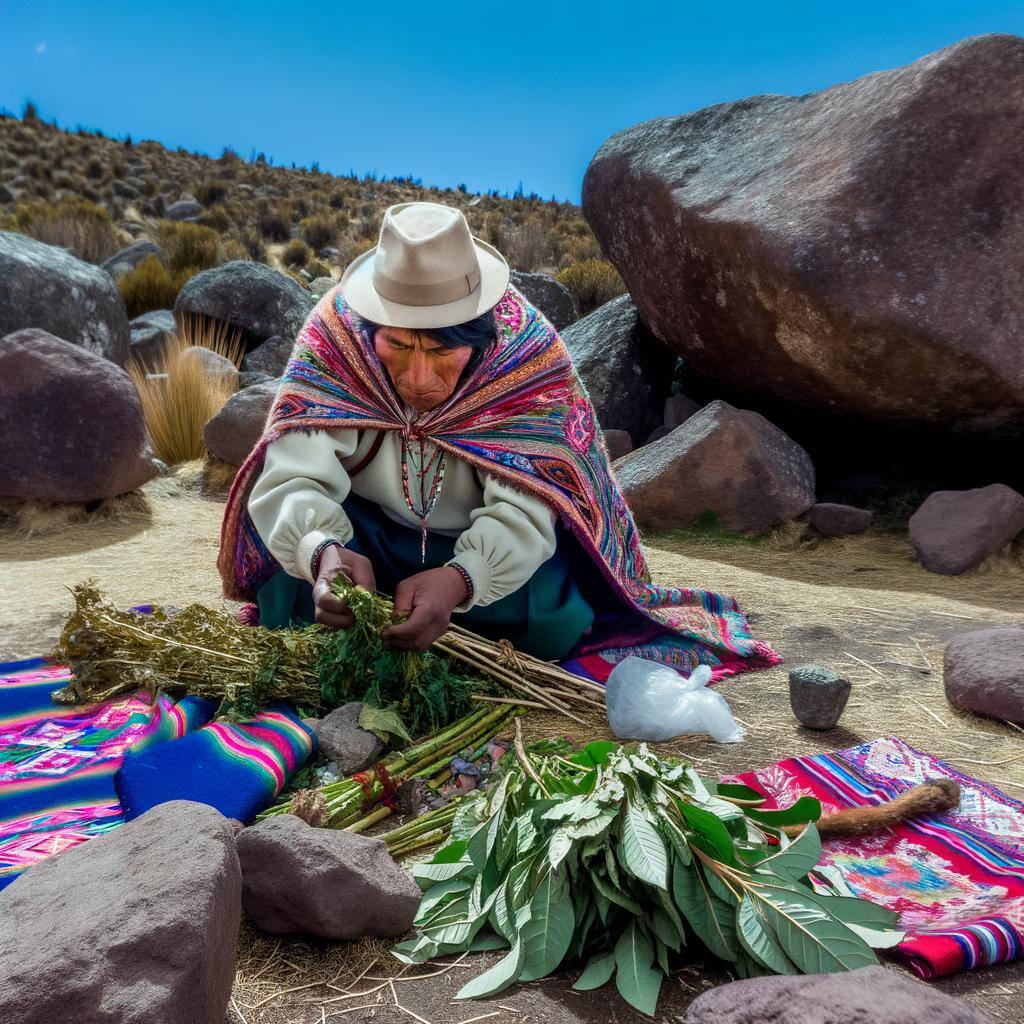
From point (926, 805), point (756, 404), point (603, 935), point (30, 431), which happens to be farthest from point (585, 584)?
point (30, 431)

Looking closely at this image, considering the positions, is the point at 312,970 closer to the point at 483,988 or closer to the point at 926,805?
the point at 483,988

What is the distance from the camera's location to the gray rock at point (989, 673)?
3.09 m

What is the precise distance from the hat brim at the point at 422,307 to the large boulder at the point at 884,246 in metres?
2.88

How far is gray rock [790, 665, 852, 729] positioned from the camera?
2975 millimetres

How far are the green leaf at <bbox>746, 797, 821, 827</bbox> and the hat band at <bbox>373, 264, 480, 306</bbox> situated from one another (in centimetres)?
165

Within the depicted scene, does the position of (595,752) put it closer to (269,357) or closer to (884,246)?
(884,246)

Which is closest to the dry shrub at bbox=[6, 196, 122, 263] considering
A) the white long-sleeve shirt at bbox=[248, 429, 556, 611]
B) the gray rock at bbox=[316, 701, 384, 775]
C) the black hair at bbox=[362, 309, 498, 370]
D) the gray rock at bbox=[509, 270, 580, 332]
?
the gray rock at bbox=[509, 270, 580, 332]

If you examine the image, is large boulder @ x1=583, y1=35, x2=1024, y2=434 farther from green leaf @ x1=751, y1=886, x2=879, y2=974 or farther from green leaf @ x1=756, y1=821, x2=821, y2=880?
green leaf @ x1=751, y1=886, x2=879, y2=974

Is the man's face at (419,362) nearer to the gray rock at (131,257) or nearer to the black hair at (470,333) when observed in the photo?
the black hair at (470,333)

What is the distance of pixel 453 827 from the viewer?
7.04ft

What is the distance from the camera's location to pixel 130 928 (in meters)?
1.39

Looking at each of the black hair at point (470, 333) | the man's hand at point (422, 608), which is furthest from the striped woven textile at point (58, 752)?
the black hair at point (470, 333)

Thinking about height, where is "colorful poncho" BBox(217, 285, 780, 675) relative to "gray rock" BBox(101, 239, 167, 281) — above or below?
below

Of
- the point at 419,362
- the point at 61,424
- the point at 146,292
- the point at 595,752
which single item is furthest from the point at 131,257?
the point at 595,752
